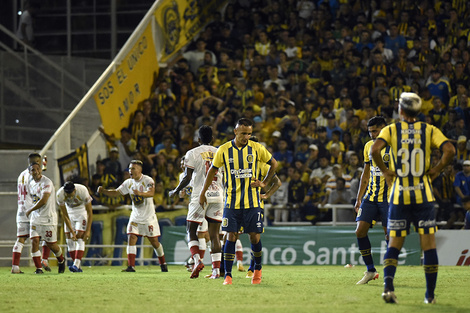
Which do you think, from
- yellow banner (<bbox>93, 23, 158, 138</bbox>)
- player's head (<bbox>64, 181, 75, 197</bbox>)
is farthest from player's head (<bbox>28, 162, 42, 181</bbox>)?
yellow banner (<bbox>93, 23, 158, 138</bbox>)

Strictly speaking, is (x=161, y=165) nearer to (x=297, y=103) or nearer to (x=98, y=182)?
(x=98, y=182)

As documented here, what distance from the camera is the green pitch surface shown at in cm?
850

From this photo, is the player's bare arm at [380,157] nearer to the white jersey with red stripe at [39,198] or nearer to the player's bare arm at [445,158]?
the player's bare arm at [445,158]

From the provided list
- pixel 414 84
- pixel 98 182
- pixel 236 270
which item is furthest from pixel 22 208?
pixel 414 84

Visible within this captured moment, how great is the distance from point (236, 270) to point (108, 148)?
248 inches

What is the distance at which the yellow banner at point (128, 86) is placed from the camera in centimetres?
2183

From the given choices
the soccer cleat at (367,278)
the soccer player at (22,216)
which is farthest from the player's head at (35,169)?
the soccer cleat at (367,278)

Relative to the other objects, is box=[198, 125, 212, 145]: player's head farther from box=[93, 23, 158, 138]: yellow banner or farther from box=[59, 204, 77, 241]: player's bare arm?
box=[93, 23, 158, 138]: yellow banner

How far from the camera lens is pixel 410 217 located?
9102 millimetres

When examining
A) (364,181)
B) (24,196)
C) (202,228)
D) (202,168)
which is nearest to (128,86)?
(24,196)

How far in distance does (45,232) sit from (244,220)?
6430 millimetres

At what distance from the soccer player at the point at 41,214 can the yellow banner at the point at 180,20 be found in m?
8.76

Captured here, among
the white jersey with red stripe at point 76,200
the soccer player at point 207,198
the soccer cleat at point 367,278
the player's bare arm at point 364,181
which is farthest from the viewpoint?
the white jersey with red stripe at point 76,200

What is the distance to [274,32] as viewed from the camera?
82.9ft
